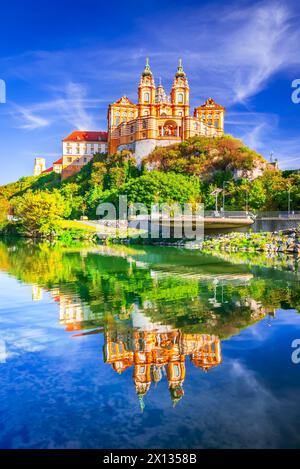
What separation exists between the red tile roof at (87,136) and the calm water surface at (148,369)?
2930 inches

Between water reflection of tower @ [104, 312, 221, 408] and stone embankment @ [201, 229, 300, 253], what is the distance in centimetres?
2593

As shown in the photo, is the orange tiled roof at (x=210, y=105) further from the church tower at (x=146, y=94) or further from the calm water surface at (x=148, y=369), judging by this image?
the calm water surface at (x=148, y=369)

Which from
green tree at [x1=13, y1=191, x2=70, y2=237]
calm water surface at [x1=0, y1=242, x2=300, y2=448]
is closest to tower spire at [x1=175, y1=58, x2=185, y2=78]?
green tree at [x1=13, y1=191, x2=70, y2=237]

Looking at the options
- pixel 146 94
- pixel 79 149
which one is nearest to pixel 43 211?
pixel 146 94

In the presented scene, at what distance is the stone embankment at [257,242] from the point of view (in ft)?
115

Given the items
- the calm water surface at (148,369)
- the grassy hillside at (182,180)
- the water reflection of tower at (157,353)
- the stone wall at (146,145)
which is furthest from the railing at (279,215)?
the water reflection of tower at (157,353)

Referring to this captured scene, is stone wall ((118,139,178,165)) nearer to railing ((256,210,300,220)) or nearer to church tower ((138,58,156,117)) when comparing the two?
church tower ((138,58,156,117))

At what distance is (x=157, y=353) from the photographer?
849cm

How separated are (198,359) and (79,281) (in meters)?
10.8

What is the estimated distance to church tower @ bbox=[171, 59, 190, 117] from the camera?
70250 millimetres

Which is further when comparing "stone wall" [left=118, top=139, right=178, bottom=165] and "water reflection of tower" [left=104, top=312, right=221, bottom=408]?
"stone wall" [left=118, top=139, right=178, bottom=165]

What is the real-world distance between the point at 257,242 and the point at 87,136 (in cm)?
5852

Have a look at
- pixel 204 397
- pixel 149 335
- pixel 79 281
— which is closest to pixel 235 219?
pixel 79 281

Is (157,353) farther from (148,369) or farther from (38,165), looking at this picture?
(38,165)
